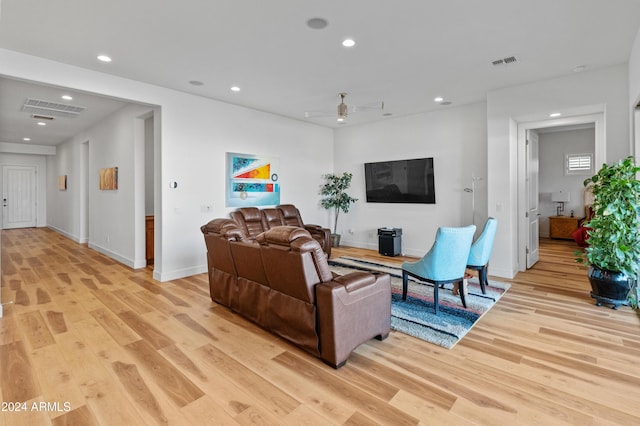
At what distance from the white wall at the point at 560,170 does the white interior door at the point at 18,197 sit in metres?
16.2

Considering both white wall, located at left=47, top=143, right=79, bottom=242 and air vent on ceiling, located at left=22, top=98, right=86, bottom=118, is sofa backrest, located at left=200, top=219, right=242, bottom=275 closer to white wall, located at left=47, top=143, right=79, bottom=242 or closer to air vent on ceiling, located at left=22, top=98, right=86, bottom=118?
air vent on ceiling, located at left=22, top=98, right=86, bottom=118

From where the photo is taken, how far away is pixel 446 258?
131 inches

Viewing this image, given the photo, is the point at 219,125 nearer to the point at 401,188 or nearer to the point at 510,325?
the point at 401,188

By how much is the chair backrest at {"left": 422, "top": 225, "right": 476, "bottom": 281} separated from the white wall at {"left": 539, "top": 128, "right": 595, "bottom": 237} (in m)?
6.91

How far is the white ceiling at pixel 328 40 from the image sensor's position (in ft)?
8.99

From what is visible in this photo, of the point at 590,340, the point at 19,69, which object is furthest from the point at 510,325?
the point at 19,69

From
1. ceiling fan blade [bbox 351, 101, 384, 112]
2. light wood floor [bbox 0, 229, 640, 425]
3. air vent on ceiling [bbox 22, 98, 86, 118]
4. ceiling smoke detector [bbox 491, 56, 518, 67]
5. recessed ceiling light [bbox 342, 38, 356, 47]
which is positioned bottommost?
light wood floor [bbox 0, 229, 640, 425]

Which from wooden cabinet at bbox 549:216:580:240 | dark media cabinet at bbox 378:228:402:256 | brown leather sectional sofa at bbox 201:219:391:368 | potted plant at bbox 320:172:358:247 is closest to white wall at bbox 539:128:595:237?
wooden cabinet at bbox 549:216:580:240

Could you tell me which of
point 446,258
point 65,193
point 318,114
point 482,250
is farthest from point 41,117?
point 482,250

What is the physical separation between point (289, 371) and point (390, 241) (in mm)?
4467

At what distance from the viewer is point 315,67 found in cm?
401

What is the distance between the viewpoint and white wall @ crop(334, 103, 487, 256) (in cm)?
580

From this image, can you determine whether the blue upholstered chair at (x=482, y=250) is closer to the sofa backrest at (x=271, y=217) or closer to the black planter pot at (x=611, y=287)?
the black planter pot at (x=611, y=287)

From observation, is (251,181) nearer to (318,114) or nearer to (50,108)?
(318,114)
